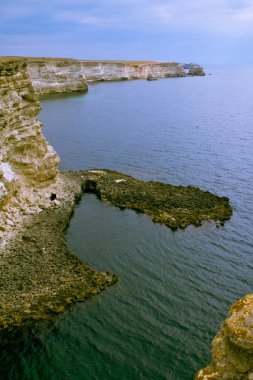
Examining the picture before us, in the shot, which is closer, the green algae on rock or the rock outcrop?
the rock outcrop

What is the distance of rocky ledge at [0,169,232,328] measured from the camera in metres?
23.4

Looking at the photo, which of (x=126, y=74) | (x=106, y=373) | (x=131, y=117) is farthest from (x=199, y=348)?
(x=126, y=74)

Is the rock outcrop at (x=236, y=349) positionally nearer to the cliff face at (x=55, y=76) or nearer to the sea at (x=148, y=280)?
the sea at (x=148, y=280)

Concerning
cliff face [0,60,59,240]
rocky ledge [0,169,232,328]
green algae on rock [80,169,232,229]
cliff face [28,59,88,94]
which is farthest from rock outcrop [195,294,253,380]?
cliff face [28,59,88,94]

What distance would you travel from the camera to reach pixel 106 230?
34312mm

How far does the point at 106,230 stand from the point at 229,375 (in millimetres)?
25409

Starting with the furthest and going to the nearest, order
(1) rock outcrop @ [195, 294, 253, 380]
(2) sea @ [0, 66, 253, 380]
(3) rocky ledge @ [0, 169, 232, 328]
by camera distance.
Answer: (3) rocky ledge @ [0, 169, 232, 328], (2) sea @ [0, 66, 253, 380], (1) rock outcrop @ [195, 294, 253, 380]

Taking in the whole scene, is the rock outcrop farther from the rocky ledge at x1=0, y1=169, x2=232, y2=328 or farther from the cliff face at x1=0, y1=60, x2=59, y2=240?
the cliff face at x1=0, y1=60, x2=59, y2=240

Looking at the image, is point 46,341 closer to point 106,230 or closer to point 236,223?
point 106,230

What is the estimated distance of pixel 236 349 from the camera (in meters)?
9.21

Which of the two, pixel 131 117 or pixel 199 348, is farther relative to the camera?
pixel 131 117

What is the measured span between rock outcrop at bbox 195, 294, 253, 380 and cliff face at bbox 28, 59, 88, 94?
119 metres

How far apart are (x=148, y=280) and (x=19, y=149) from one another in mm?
18021

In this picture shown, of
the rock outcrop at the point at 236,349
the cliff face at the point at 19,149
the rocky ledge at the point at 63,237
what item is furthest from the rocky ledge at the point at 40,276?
the rock outcrop at the point at 236,349
